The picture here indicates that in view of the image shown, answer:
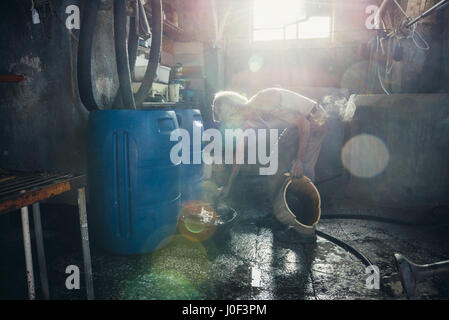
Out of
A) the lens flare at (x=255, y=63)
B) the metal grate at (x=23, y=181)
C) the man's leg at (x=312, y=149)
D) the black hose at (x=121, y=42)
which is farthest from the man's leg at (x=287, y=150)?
the lens flare at (x=255, y=63)

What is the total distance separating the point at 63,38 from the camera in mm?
2754

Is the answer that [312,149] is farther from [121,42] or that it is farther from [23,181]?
[23,181]

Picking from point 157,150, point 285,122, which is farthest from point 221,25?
point 157,150

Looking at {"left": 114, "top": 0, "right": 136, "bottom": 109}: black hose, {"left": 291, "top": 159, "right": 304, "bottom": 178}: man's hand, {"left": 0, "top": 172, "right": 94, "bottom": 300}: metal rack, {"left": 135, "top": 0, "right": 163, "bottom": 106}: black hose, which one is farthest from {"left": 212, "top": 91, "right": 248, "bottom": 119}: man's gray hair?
{"left": 0, "top": 172, "right": 94, "bottom": 300}: metal rack

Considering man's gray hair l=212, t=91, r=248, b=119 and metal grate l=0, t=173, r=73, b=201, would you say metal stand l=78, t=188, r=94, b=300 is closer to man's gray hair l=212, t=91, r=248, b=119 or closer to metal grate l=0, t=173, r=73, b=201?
metal grate l=0, t=173, r=73, b=201

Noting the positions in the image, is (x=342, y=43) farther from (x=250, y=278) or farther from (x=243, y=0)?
(x=250, y=278)

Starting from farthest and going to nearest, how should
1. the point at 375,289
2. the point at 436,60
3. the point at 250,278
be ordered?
the point at 436,60 < the point at 250,278 < the point at 375,289

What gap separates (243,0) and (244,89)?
10.0ft

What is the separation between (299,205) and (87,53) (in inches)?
102

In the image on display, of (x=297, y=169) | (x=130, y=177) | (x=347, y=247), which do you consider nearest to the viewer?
(x=130, y=177)

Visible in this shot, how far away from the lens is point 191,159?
129 inches

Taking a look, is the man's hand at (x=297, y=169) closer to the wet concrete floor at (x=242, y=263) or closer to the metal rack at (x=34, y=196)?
the wet concrete floor at (x=242, y=263)

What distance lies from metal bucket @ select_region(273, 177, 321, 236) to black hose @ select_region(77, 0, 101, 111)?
1966mm

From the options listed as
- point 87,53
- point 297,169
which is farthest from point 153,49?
point 297,169
